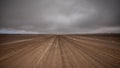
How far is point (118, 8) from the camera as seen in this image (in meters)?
1.85

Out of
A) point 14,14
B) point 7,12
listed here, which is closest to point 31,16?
point 14,14

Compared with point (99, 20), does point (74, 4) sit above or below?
above

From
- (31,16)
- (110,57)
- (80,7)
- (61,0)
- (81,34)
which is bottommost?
(110,57)

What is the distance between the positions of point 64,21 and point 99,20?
73 cm

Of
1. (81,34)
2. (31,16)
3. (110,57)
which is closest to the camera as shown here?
(110,57)

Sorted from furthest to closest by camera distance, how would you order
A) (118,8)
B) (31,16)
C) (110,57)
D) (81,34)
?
(81,34) → (31,16) → (118,8) → (110,57)

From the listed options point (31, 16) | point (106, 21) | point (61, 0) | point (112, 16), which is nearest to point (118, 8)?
point (112, 16)

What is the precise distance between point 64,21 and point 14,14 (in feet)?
3.42

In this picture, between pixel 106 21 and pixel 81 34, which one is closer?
pixel 106 21

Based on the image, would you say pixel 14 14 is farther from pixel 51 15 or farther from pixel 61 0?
pixel 61 0

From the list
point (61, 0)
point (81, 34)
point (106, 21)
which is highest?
point (61, 0)

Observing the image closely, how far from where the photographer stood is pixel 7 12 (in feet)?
6.16

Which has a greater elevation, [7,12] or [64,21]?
[7,12]

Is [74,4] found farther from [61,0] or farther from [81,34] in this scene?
[81,34]
